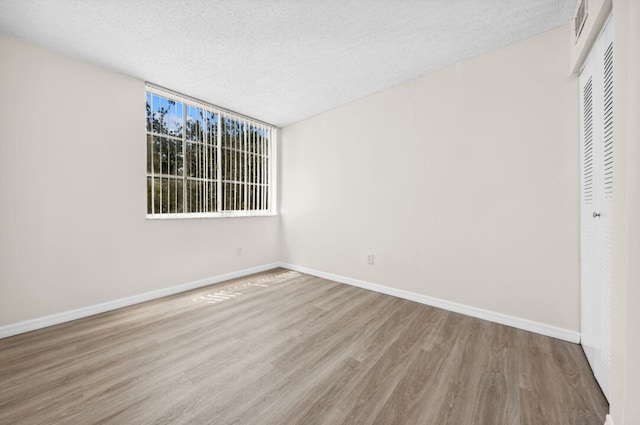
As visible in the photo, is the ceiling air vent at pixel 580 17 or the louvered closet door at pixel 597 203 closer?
the louvered closet door at pixel 597 203

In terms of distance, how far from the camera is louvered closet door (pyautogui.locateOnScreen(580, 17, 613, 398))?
4.75ft

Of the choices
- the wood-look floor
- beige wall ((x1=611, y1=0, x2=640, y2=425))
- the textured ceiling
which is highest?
the textured ceiling

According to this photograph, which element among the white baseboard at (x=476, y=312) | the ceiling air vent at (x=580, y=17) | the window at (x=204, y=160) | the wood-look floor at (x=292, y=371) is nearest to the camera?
the wood-look floor at (x=292, y=371)

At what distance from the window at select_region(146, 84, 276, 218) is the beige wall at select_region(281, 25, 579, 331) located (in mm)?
1351

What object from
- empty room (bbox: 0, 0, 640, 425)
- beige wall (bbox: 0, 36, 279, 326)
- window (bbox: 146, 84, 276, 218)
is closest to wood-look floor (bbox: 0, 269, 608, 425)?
empty room (bbox: 0, 0, 640, 425)

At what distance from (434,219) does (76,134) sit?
12.7 ft

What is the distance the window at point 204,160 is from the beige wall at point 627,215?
12.9 feet

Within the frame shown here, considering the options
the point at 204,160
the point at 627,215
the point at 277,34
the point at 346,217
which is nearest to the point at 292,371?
the point at 627,215

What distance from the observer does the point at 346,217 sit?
3684 mm

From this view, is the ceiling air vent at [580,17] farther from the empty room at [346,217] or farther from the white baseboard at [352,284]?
the white baseboard at [352,284]

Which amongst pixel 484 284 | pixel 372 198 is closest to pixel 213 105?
pixel 372 198

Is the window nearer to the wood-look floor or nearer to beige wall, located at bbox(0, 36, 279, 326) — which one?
beige wall, located at bbox(0, 36, 279, 326)

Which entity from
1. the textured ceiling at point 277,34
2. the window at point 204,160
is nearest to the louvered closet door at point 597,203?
the textured ceiling at point 277,34

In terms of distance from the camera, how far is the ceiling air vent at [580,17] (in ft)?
5.52
